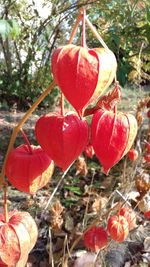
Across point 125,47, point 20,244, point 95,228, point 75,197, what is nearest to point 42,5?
point 125,47

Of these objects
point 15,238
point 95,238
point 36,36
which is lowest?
point 95,238

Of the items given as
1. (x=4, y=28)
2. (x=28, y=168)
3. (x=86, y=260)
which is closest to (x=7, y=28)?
(x=4, y=28)

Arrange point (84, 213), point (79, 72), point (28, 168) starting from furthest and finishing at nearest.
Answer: point (84, 213), point (28, 168), point (79, 72)

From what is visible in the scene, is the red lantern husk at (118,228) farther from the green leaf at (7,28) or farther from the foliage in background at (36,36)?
the foliage in background at (36,36)

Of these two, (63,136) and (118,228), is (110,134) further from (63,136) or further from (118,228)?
(118,228)

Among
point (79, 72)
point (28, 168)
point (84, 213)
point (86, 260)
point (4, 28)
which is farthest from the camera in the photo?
point (4, 28)

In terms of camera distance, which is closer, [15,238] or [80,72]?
[80,72]

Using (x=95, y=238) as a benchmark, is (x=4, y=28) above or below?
above

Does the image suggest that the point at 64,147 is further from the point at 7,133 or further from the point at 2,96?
the point at 2,96
